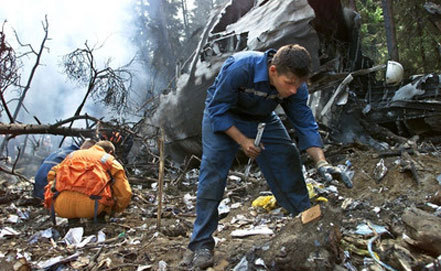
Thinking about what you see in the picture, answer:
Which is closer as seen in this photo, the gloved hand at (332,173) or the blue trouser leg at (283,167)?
the gloved hand at (332,173)

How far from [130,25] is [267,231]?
2581cm

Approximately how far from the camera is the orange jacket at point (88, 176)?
3414 mm

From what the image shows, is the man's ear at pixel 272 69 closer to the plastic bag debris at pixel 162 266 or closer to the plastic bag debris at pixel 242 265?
the plastic bag debris at pixel 242 265

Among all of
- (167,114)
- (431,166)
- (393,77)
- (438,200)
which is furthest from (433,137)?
(167,114)

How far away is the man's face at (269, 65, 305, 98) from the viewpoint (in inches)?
86.9

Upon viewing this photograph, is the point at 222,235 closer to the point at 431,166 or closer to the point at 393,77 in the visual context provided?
the point at 431,166

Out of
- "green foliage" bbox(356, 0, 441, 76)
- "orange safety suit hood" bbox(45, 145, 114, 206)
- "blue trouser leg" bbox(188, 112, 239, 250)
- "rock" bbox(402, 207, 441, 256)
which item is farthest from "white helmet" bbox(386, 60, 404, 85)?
"orange safety suit hood" bbox(45, 145, 114, 206)

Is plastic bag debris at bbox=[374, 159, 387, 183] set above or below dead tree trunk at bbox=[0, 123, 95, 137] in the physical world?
below

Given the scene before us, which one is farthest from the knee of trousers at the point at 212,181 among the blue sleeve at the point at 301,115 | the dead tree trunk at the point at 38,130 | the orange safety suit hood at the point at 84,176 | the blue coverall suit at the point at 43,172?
the dead tree trunk at the point at 38,130

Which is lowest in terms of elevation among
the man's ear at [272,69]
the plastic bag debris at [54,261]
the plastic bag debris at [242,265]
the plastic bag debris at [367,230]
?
the plastic bag debris at [367,230]

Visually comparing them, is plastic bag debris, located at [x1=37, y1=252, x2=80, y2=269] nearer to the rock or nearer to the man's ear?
the man's ear

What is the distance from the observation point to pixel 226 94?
241 centimetres

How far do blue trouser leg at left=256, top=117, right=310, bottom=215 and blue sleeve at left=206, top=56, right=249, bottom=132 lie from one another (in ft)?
1.27

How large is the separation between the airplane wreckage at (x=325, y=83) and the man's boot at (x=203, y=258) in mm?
3544
